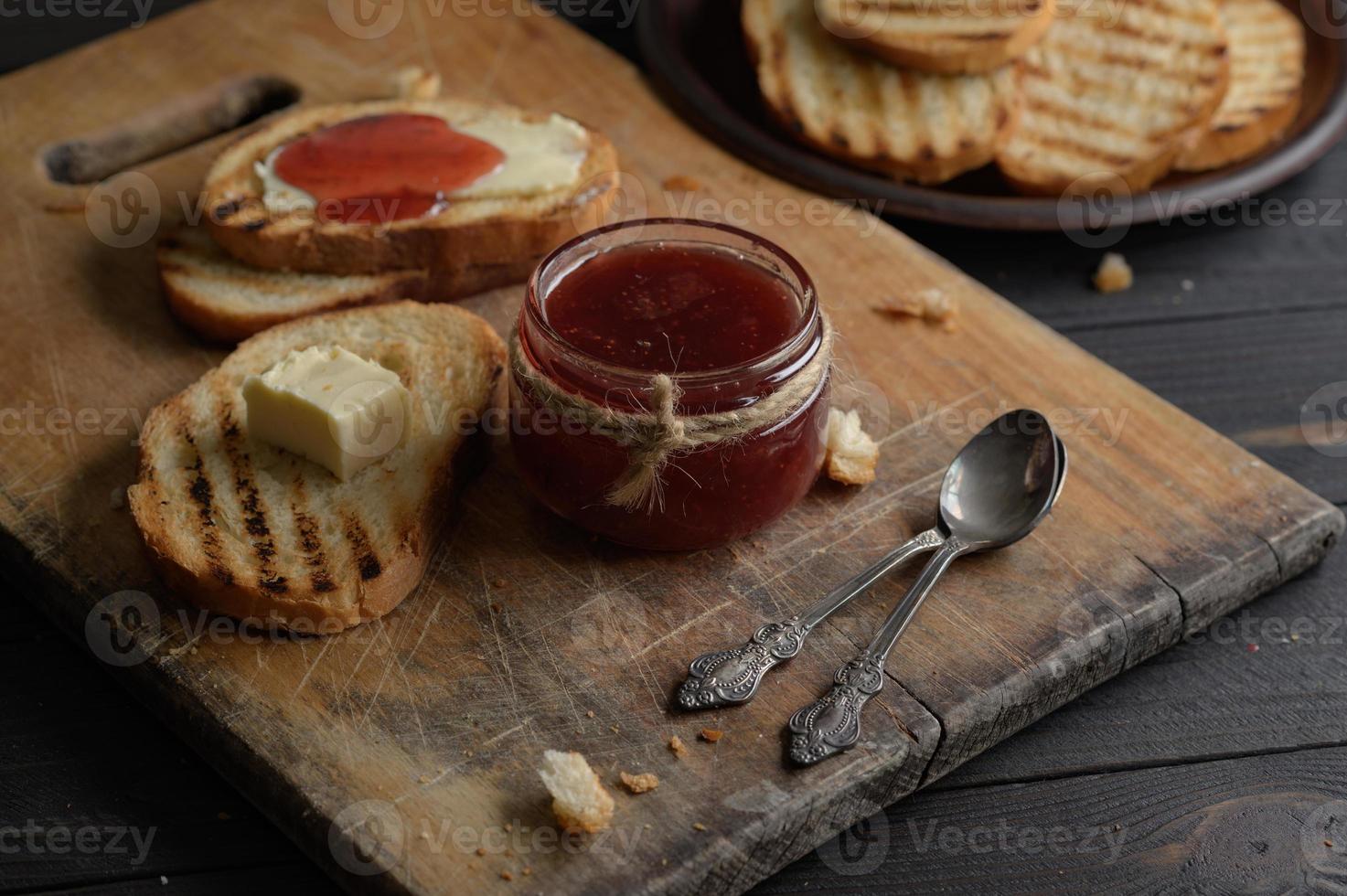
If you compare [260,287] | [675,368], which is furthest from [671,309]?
[260,287]

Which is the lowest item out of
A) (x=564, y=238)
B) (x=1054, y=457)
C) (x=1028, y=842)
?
(x=1028, y=842)

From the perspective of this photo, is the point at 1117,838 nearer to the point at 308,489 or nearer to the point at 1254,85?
the point at 308,489

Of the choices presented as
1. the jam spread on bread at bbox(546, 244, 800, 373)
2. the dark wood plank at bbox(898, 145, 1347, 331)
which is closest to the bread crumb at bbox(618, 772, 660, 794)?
the jam spread on bread at bbox(546, 244, 800, 373)

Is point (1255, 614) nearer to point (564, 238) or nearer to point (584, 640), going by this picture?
point (584, 640)

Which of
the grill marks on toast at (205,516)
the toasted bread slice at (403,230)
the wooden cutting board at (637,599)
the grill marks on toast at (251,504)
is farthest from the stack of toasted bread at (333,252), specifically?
the grill marks on toast at (205,516)

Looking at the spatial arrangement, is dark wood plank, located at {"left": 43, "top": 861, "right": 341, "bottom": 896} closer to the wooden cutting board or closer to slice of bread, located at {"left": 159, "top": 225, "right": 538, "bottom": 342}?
the wooden cutting board

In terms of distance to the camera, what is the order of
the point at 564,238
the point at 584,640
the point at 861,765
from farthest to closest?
1. the point at 564,238
2. the point at 584,640
3. the point at 861,765

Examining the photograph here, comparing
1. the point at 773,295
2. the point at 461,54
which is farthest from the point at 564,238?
the point at 461,54
